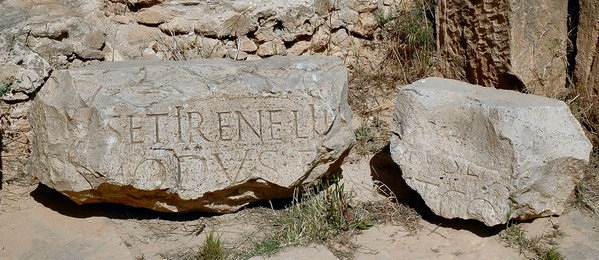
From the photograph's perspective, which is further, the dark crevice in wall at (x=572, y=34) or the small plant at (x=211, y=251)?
the dark crevice in wall at (x=572, y=34)

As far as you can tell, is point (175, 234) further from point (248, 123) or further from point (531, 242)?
point (531, 242)

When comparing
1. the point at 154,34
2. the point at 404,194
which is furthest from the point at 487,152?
the point at 154,34

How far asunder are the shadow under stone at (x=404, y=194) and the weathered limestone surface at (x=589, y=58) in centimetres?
127

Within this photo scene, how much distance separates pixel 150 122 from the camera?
165 inches

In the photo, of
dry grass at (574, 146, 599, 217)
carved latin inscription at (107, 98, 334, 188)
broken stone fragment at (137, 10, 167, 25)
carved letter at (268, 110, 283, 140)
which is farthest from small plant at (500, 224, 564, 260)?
broken stone fragment at (137, 10, 167, 25)

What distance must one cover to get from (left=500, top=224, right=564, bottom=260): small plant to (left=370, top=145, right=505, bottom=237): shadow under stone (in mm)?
78

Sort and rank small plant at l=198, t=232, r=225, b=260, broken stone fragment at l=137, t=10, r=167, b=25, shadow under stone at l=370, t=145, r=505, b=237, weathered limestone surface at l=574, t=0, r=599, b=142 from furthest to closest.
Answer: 1. broken stone fragment at l=137, t=10, r=167, b=25
2. weathered limestone surface at l=574, t=0, r=599, b=142
3. shadow under stone at l=370, t=145, r=505, b=237
4. small plant at l=198, t=232, r=225, b=260

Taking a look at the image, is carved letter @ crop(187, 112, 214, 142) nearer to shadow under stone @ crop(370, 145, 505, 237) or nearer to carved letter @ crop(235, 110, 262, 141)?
carved letter @ crop(235, 110, 262, 141)

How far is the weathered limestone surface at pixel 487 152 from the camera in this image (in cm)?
415

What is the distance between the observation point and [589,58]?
5.05 m

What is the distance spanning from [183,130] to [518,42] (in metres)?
2.39

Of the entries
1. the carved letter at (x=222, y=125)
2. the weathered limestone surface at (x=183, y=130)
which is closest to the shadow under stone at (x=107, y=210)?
the weathered limestone surface at (x=183, y=130)

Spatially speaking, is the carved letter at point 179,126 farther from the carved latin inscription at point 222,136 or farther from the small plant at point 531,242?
the small plant at point 531,242

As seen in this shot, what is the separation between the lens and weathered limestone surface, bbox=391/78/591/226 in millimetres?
4152
